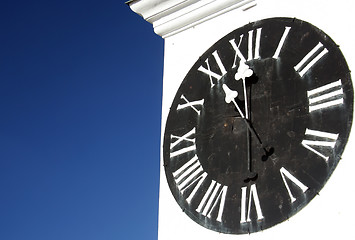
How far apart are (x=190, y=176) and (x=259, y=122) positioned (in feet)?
1.83

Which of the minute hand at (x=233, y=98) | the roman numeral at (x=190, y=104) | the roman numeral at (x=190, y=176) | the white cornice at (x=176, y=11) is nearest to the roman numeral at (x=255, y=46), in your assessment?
the minute hand at (x=233, y=98)

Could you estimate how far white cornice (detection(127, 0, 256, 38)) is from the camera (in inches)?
178

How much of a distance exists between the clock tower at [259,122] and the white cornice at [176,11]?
0.03 feet

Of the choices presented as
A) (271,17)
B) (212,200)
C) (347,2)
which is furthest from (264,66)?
(212,200)

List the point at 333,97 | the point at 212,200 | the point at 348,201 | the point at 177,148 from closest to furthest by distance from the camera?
the point at 348,201 → the point at 333,97 → the point at 212,200 → the point at 177,148

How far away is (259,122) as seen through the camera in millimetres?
3947

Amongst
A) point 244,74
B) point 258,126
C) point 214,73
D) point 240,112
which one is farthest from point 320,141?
point 214,73

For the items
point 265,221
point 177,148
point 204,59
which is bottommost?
point 265,221

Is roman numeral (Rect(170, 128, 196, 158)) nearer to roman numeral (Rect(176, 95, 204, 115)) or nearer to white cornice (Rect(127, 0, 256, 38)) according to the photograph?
roman numeral (Rect(176, 95, 204, 115))

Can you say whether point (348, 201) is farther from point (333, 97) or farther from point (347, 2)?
point (347, 2)

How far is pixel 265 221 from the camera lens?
3.64 m

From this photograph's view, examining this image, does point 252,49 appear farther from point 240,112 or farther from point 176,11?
point 176,11

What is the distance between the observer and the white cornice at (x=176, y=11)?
4.53 meters

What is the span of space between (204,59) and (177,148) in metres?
0.63
